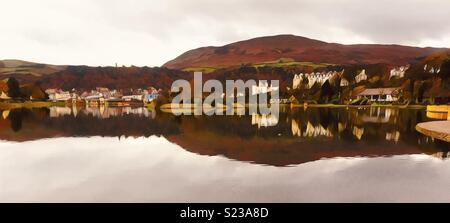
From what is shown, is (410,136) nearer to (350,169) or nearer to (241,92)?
(350,169)

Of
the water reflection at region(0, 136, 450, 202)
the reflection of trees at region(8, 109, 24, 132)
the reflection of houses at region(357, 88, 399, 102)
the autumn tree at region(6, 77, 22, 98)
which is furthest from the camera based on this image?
the autumn tree at region(6, 77, 22, 98)

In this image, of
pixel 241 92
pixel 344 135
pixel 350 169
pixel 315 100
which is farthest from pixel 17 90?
pixel 350 169

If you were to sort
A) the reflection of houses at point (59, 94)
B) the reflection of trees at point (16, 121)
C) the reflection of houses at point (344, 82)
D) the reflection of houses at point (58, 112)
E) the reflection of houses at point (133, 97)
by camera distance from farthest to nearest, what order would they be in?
the reflection of houses at point (133, 97)
the reflection of houses at point (59, 94)
the reflection of houses at point (344, 82)
the reflection of houses at point (58, 112)
the reflection of trees at point (16, 121)

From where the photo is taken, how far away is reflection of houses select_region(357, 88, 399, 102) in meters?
93.3

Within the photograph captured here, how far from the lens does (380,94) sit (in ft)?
320

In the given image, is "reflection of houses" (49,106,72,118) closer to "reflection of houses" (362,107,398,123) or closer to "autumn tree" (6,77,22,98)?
"autumn tree" (6,77,22,98)

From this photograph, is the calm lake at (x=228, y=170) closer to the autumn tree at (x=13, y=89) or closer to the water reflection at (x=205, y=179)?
the water reflection at (x=205, y=179)

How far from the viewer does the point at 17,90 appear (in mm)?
111812

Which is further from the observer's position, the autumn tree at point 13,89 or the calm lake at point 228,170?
the autumn tree at point 13,89

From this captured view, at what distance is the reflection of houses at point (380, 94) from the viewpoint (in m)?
93.3

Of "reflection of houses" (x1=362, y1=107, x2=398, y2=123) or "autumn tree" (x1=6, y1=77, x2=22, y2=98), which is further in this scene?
"autumn tree" (x1=6, y1=77, x2=22, y2=98)

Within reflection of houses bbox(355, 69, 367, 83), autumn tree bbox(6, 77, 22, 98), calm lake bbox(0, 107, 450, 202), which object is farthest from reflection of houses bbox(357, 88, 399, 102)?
autumn tree bbox(6, 77, 22, 98)

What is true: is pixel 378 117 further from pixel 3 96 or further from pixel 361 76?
pixel 3 96

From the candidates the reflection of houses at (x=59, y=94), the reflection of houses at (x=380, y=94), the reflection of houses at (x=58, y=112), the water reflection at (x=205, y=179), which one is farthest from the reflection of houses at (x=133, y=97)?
the water reflection at (x=205, y=179)
